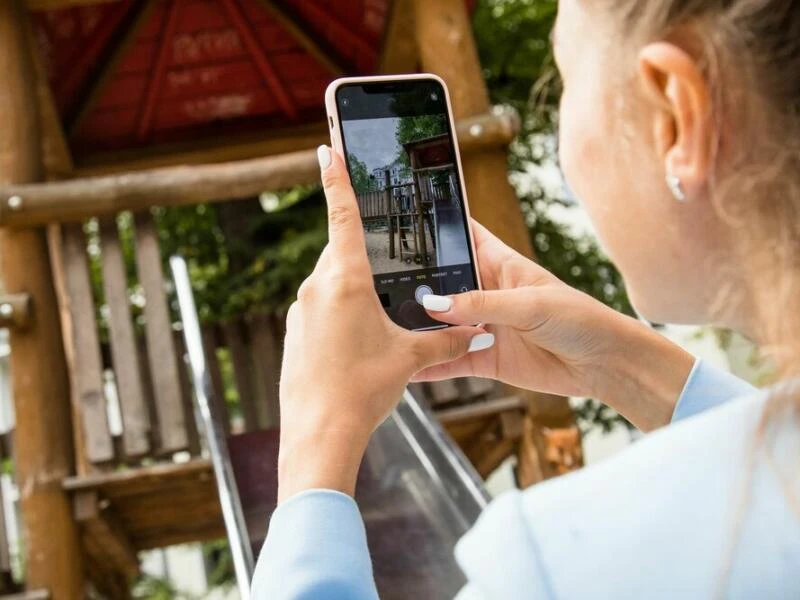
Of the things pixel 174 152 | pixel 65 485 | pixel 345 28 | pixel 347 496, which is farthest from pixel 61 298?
pixel 347 496

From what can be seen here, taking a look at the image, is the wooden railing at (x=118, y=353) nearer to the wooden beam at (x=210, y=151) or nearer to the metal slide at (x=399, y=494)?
the metal slide at (x=399, y=494)

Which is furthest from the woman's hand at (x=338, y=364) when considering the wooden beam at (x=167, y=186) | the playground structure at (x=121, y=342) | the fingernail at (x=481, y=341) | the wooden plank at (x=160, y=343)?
the wooden plank at (x=160, y=343)

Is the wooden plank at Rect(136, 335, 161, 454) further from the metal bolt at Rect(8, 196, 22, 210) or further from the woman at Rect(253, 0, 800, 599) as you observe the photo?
the woman at Rect(253, 0, 800, 599)

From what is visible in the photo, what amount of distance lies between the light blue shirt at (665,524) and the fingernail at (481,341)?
1.68ft

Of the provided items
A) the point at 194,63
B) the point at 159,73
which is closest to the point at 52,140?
the point at 159,73

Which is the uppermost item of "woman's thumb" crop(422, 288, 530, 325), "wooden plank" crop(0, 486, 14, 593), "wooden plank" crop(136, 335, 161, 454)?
"woman's thumb" crop(422, 288, 530, 325)

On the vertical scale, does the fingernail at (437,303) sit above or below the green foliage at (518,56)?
below

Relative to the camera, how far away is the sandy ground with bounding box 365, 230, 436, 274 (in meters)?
1.08

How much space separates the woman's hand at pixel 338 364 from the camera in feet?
2.58

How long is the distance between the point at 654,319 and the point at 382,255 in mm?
396

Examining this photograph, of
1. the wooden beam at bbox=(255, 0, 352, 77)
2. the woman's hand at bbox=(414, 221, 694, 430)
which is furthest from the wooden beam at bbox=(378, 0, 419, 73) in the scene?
the woman's hand at bbox=(414, 221, 694, 430)

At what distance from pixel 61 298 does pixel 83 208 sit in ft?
2.58

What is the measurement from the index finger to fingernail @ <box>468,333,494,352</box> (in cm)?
20

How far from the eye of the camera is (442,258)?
115 centimetres
